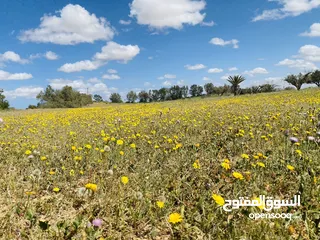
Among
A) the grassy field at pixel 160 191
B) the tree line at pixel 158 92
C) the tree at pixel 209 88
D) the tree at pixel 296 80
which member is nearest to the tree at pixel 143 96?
the tree line at pixel 158 92

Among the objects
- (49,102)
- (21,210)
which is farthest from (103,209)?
(49,102)

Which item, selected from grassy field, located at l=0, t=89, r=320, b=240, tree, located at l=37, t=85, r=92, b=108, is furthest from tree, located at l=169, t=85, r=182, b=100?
grassy field, located at l=0, t=89, r=320, b=240

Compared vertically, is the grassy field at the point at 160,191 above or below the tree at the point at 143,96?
below

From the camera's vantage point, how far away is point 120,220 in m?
2.56

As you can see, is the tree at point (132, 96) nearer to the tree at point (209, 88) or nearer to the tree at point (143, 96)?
the tree at point (143, 96)

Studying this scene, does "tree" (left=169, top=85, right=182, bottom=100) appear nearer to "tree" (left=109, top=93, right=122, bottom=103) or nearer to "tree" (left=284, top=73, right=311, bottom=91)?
"tree" (left=109, top=93, right=122, bottom=103)

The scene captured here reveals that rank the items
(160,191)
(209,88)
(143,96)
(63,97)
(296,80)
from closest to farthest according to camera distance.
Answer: (160,191)
(296,80)
(63,97)
(209,88)
(143,96)

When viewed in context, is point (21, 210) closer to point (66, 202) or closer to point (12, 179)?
point (66, 202)

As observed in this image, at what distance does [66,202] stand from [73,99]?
63867mm

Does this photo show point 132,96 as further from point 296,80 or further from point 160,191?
point 160,191

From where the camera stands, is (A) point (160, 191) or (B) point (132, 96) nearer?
(A) point (160, 191)

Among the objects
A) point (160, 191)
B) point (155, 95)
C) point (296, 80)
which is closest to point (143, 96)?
point (155, 95)

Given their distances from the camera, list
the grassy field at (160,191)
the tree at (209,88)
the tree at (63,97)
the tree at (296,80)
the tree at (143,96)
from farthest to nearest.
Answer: the tree at (143,96) < the tree at (209,88) < the tree at (63,97) < the tree at (296,80) < the grassy field at (160,191)

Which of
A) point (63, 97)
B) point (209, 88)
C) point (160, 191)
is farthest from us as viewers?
point (209, 88)
